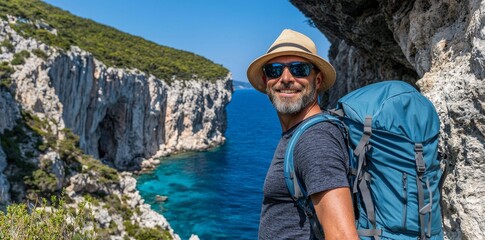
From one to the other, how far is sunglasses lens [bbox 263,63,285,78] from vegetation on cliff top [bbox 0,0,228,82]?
34.3m

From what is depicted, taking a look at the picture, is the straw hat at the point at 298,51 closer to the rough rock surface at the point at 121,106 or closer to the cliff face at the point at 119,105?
the cliff face at the point at 119,105

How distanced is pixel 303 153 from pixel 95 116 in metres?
42.7

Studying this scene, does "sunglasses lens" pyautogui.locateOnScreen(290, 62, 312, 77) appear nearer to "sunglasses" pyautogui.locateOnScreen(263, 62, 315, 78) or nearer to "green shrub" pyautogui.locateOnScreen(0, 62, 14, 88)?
"sunglasses" pyautogui.locateOnScreen(263, 62, 315, 78)

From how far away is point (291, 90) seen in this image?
10.7ft

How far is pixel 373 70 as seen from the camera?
15.3m

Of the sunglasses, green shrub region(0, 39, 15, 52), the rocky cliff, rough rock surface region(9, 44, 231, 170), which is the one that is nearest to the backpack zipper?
the sunglasses

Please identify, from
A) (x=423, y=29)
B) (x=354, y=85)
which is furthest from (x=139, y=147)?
(x=423, y=29)

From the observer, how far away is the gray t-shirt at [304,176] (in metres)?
2.51

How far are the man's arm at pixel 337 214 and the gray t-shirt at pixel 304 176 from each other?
67mm

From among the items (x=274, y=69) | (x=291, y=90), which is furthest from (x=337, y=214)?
(x=274, y=69)

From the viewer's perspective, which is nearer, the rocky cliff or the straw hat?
the straw hat

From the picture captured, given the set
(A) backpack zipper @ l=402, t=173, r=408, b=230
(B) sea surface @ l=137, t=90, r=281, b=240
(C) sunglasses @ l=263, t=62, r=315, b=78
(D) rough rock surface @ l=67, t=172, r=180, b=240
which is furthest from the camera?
(B) sea surface @ l=137, t=90, r=281, b=240

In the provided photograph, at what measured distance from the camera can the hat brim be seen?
10.8 feet

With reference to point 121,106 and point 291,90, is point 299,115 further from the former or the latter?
point 121,106
